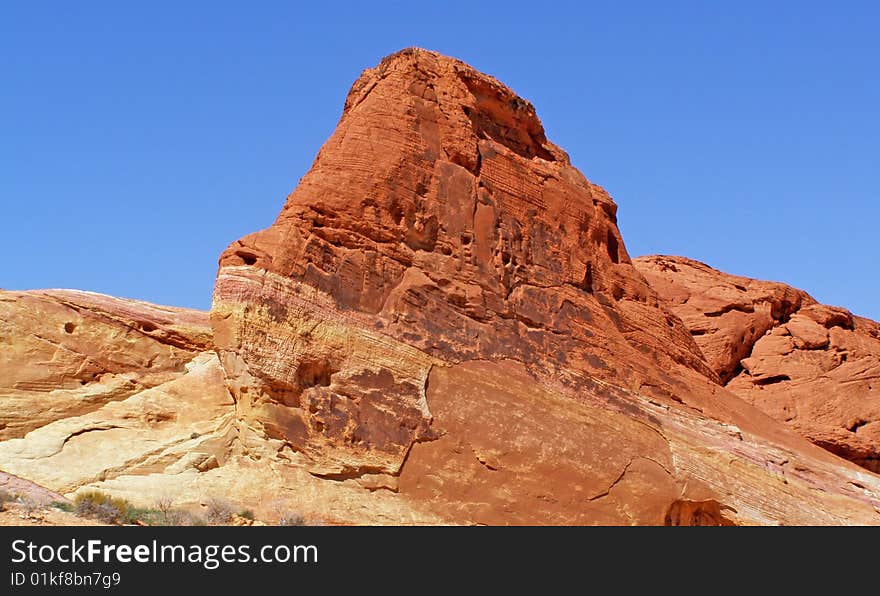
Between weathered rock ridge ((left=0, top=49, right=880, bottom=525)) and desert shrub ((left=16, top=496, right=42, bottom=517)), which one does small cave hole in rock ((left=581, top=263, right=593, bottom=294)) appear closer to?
weathered rock ridge ((left=0, top=49, right=880, bottom=525))

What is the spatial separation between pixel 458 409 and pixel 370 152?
5008mm

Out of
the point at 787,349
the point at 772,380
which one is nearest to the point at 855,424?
the point at 772,380

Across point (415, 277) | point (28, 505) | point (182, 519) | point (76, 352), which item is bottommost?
point (182, 519)

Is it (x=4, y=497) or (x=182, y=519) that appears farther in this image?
(x=182, y=519)

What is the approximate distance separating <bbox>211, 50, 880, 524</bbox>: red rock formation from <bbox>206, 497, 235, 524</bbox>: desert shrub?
4.94 feet

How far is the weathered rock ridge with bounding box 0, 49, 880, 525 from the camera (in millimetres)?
18328

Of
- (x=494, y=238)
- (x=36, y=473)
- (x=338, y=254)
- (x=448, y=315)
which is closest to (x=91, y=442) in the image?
(x=36, y=473)

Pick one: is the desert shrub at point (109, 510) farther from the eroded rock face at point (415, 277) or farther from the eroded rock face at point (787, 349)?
the eroded rock face at point (787, 349)

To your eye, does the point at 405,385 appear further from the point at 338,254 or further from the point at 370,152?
the point at 370,152

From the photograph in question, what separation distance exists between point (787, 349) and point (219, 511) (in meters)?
22.7

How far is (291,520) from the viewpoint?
16641mm

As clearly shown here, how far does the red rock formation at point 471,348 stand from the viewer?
18.9 metres

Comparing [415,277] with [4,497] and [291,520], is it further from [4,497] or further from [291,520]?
[4,497]

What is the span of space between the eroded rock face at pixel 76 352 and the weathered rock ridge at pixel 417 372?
0.04m
